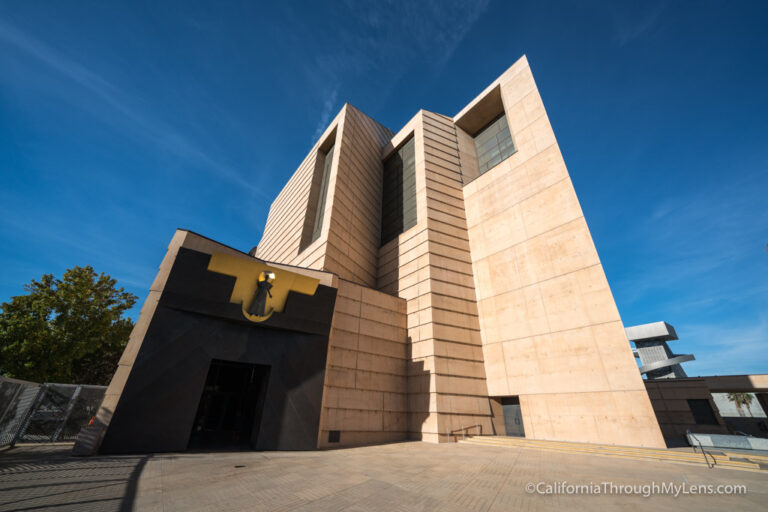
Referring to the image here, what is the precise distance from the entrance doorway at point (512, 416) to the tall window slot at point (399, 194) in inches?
596

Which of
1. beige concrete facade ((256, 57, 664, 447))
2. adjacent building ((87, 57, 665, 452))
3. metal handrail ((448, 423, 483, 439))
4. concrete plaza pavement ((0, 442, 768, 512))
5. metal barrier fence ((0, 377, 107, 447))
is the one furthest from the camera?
metal handrail ((448, 423, 483, 439))

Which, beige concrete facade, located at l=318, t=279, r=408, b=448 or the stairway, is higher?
beige concrete facade, located at l=318, t=279, r=408, b=448

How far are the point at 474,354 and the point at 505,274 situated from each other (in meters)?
6.27

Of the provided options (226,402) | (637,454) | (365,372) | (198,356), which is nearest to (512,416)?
(637,454)

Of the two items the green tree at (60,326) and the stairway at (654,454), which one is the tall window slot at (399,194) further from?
the green tree at (60,326)

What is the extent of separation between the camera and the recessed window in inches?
1045

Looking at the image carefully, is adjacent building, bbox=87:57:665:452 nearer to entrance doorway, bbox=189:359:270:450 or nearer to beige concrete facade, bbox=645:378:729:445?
entrance doorway, bbox=189:359:270:450

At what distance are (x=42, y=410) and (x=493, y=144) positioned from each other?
1417 inches

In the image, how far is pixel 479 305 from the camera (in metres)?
22.1

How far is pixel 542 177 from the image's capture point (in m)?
21.2

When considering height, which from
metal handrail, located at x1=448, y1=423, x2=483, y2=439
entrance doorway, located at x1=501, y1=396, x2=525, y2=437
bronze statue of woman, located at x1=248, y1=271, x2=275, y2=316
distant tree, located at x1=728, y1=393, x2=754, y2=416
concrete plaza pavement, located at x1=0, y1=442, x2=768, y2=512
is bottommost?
concrete plaza pavement, located at x1=0, y1=442, x2=768, y2=512

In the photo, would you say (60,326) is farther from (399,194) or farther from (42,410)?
(399,194)

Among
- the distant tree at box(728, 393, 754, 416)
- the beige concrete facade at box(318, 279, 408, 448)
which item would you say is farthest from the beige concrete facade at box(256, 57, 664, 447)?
the distant tree at box(728, 393, 754, 416)

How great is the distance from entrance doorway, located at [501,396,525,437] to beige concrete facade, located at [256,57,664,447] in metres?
0.65
